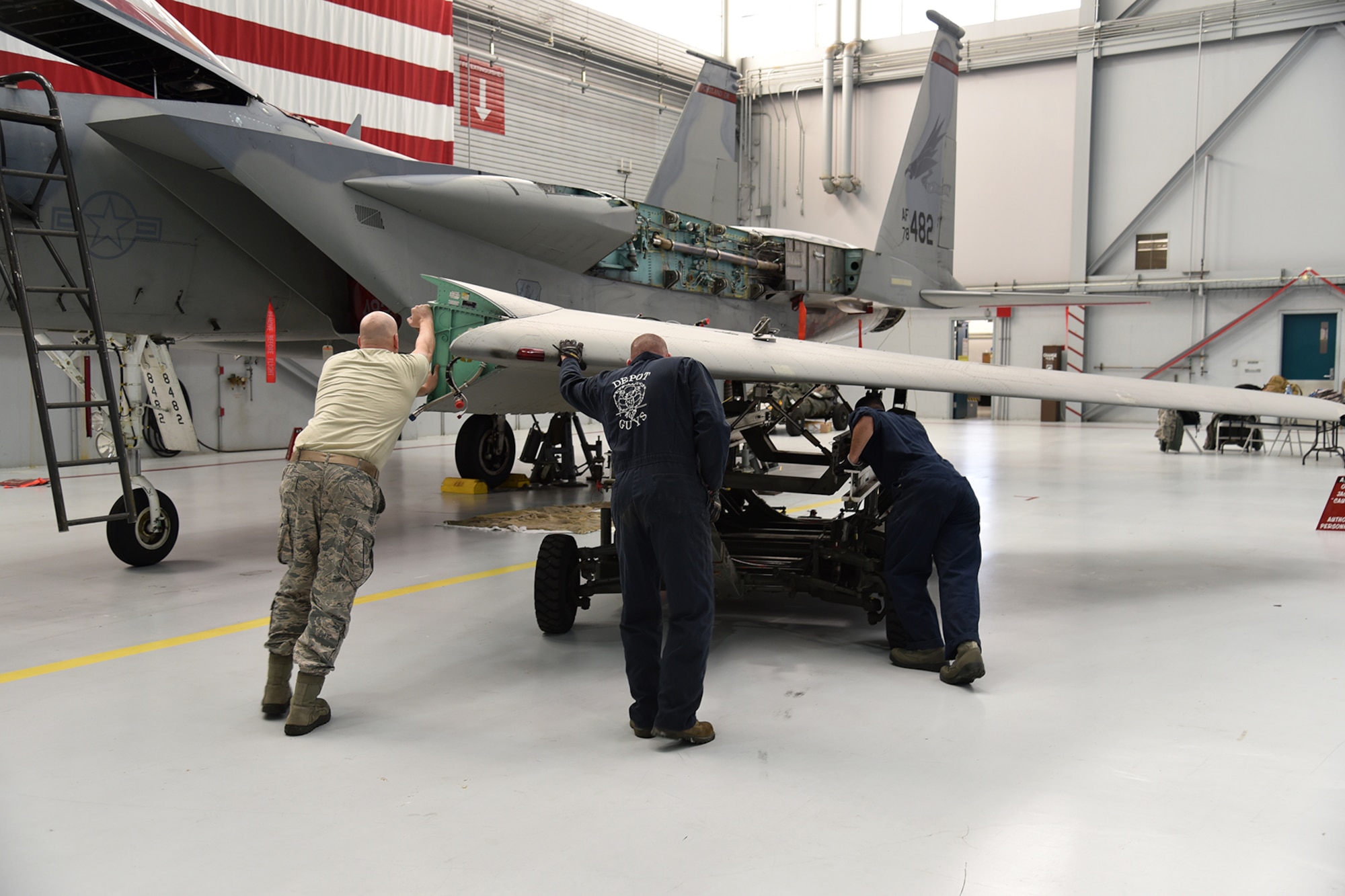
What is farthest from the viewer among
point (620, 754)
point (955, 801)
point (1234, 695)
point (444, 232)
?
Result: point (444, 232)

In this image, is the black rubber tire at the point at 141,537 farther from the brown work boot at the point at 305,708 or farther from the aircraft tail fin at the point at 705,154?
the aircraft tail fin at the point at 705,154

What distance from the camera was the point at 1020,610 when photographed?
5492mm

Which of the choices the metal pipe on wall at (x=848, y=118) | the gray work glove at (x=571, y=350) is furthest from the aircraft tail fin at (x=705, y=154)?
the metal pipe on wall at (x=848, y=118)

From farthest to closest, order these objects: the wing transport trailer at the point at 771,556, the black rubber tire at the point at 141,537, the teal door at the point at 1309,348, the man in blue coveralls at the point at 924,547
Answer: the teal door at the point at 1309,348 → the black rubber tire at the point at 141,537 → the wing transport trailer at the point at 771,556 → the man in blue coveralls at the point at 924,547

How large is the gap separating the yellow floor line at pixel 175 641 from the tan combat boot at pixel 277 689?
4.31 ft

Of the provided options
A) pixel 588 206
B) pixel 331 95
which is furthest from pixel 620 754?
pixel 331 95

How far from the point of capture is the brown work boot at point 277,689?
371 centimetres

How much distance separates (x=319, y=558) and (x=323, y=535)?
92 millimetres

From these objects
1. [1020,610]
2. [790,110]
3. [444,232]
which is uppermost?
[790,110]

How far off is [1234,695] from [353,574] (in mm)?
3780

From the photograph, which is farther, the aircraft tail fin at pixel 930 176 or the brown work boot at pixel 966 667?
the aircraft tail fin at pixel 930 176

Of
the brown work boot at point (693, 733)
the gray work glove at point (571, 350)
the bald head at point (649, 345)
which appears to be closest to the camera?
the brown work boot at point (693, 733)

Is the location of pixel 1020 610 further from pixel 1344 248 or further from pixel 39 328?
pixel 1344 248

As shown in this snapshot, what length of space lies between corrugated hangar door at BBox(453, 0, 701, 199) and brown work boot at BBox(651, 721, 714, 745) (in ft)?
57.3
